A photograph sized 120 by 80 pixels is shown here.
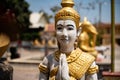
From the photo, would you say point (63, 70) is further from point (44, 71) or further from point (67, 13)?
point (67, 13)

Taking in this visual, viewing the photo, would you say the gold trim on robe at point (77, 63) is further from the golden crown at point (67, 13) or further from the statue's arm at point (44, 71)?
the golden crown at point (67, 13)

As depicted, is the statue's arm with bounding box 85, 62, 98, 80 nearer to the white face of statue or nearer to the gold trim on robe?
the gold trim on robe

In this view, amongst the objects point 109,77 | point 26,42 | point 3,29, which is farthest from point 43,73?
point 26,42

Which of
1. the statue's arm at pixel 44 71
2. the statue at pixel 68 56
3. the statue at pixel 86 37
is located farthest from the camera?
the statue at pixel 86 37

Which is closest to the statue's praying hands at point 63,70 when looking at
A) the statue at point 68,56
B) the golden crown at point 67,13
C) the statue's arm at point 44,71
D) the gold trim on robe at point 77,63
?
the statue at point 68,56

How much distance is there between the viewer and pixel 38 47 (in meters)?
21.3

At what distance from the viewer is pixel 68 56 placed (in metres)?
2.94

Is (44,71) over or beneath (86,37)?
beneath

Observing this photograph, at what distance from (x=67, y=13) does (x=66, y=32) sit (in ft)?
0.68

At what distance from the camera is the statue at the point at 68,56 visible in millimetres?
2855

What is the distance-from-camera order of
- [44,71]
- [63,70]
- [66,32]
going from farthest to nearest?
[44,71] → [66,32] → [63,70]

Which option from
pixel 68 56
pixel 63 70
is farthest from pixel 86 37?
pixel 63 70

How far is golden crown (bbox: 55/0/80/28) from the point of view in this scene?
2900 millimetres

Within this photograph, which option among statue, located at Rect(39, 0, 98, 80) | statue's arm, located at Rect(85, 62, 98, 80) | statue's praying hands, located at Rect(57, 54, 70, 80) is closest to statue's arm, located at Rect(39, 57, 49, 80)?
statue, located at Rect(39, 0, 98, 80)
